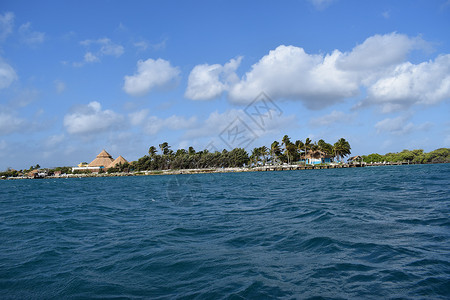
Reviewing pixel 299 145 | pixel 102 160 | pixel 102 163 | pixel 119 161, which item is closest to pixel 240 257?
pixel 299 145

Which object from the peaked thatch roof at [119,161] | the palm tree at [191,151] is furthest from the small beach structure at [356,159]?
the peaked thatch roof at [119,161]

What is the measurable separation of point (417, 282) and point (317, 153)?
121 m

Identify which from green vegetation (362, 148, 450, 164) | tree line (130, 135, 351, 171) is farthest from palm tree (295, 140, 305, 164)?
green vegetation (362, 148, 450, 164)

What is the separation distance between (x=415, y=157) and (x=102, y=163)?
150 meters

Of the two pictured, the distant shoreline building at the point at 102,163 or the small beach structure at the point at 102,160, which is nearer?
the distant shoreline building at the point at 102,163

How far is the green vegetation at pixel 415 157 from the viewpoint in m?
135

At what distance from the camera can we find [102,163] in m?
156

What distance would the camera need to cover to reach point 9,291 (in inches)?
232

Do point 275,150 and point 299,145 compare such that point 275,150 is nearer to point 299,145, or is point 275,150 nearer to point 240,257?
point 299,145

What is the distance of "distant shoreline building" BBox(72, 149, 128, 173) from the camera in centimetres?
14762

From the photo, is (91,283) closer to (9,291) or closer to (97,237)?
(9,291)

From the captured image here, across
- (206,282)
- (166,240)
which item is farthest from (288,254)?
(166,240)

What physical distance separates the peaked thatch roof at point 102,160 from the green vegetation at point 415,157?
406 ft

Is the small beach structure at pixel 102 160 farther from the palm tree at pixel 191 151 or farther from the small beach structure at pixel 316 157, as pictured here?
the small beach structure at pixel 316 157
